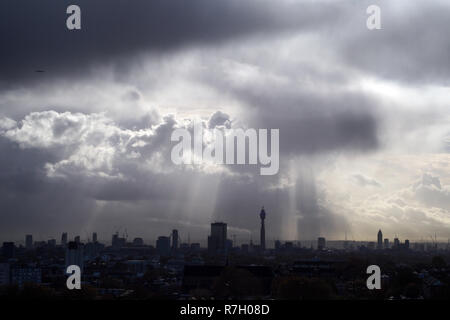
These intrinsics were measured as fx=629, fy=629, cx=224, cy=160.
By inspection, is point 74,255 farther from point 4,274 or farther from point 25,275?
point 4,274

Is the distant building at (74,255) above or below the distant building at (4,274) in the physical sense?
above

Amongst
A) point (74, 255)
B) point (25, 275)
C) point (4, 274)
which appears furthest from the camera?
point (74, 255)

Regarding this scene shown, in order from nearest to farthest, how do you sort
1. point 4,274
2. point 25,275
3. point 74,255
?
point 25,275
point 4,274
point 74,255

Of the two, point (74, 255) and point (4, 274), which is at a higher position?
point (74, 255)

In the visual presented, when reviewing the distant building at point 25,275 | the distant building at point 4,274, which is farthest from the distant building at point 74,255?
the distant building at point 4,274

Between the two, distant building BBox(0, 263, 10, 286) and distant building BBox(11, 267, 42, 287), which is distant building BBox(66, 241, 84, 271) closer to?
distant building BBox(11, 267, 42, 287)

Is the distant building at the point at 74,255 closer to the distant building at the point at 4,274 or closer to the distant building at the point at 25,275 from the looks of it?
the distant building at the point at 25,275

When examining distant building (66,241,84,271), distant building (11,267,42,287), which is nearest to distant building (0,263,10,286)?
distant building (11,267,42,287)

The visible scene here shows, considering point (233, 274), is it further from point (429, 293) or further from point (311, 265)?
point (311, 265)

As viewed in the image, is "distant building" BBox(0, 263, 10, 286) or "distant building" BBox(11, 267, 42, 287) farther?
"distant building" BBox(0, 263, 10, 286)

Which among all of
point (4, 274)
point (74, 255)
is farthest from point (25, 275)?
point (74, 255)
